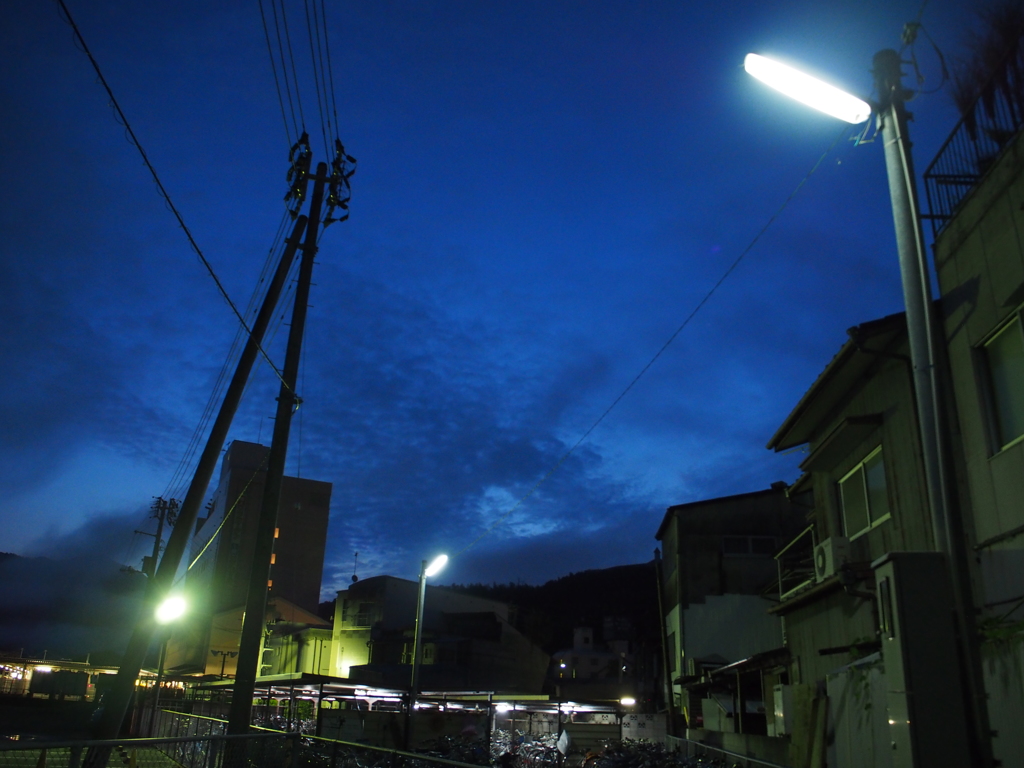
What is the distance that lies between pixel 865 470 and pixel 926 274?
6692 mm

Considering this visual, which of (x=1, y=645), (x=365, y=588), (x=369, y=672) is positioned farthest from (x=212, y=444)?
(x=1, y=645)

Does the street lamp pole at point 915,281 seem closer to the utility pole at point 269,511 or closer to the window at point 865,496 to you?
the window at point 865,496

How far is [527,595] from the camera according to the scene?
126500 mm

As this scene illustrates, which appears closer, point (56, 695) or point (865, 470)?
point (865, 470)

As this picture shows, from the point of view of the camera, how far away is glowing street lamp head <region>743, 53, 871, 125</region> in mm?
7906

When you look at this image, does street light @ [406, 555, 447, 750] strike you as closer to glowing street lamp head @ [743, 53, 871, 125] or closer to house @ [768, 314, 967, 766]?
house @ [768, 314, 967, 766]

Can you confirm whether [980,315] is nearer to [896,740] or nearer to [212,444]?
[896,740]

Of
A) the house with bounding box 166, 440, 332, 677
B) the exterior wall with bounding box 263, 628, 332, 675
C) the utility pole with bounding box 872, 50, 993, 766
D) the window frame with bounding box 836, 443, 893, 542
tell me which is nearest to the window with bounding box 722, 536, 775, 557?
the window frame with bounding box 836, 443, 893, 542

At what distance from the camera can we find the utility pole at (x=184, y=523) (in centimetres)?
1376

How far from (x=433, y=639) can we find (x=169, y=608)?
36.3 m

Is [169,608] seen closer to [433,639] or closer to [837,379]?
[837,379]

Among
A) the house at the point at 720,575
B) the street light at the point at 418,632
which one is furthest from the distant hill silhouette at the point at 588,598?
the street light at the point at 418,632

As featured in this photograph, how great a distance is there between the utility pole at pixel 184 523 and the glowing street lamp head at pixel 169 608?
15.8 inches

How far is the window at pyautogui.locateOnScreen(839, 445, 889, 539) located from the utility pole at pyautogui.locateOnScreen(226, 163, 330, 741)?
10508 millimetres
